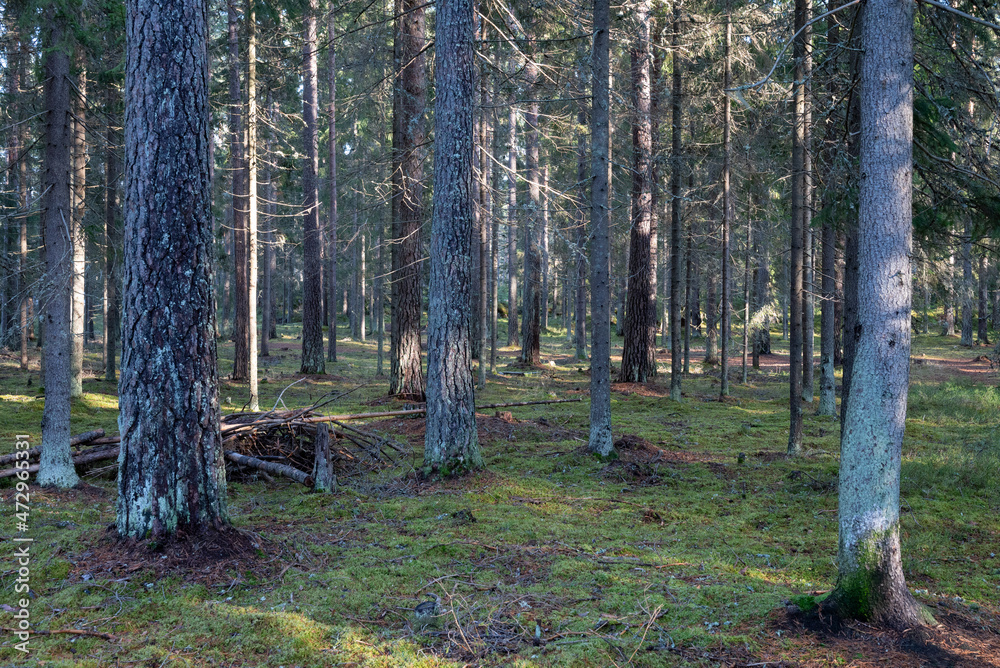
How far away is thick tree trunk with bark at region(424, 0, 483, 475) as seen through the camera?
27.3ft

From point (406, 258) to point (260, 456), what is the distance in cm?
698

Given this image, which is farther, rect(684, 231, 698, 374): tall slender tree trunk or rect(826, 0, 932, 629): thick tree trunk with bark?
rect(684, 231, 698, 374): tall slender tree trunk

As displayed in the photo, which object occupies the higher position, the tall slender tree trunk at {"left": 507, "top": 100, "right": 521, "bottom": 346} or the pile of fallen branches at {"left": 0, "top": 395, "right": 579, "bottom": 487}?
the tall slender tree trunk at {"left": 507, "top": 100, "right": 521, "bottom": 346}

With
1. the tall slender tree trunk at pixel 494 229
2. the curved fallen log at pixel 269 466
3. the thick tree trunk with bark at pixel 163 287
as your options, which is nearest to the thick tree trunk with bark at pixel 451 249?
the curved fallen log at pixel 269 466

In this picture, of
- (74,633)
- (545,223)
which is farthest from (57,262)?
(545,223)

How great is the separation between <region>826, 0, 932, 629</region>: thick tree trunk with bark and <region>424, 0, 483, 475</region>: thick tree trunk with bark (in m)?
5.16

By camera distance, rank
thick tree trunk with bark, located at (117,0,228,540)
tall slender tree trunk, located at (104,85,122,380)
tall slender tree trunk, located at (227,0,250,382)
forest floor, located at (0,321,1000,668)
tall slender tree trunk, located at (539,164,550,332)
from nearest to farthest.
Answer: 1. forest floor, located at (0,321,1000,668)
2. thick tree trunk with bark, located at (117,0,228,540)
3. tall slender tree trunk, located at (539,164,550,332)
4. tall slender tree trunk, located at (104,85,122,380)
5. tall slender tree trunk, located at (227,0,250,382)

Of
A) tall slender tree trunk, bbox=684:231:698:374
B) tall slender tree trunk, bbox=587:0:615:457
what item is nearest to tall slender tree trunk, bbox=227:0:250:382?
tall slender tree trunk, bbox=587:0:615:457

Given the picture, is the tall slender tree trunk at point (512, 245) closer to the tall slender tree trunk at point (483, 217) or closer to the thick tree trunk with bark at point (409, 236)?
the tall slender tree trunk at point (483, 217)

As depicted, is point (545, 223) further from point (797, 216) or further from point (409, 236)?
point (797, 216)

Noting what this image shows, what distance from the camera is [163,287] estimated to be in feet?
16.1

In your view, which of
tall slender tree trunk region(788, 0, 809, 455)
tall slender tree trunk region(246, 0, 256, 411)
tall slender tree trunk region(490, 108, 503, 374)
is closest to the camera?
tall slender tree trunk region(788, 0, 809, 455)

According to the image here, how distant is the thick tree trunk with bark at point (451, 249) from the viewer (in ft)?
27.3

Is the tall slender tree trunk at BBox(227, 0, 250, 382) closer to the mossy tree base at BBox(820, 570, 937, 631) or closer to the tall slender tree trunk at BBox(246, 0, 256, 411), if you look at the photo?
the tall slender tree trunk at BBox(246, 0, 256, 411)
